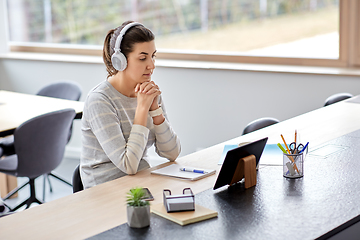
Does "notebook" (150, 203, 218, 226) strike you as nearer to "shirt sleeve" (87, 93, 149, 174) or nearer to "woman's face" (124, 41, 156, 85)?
"shirt sleeve" (87, 93, 149, 174)

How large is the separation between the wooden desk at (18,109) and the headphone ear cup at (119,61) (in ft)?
3.62

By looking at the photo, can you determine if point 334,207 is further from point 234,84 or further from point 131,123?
point 234,84

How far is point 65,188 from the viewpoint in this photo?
373 centimetres

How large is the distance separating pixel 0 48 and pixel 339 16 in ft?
11.2

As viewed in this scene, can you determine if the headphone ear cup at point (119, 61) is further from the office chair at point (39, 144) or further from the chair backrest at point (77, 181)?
the office chair at point (39, 144)

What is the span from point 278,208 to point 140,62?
0.85 m

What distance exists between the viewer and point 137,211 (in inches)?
48.9

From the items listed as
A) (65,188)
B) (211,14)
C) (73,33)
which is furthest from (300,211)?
(73,33)

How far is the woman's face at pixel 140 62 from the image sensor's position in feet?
6.25

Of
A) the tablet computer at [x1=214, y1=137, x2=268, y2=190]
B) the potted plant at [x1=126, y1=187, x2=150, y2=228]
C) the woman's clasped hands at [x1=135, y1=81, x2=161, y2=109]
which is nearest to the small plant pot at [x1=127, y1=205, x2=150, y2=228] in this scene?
the potted plant at [x1=126, y1=187, x2=150, y2=228]

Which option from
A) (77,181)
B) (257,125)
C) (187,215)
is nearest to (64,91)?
(257,125)

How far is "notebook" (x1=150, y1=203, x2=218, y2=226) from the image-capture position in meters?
1.28

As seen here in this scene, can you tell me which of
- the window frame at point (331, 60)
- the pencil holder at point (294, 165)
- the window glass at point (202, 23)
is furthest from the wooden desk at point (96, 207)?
the window glass at point (202, 23)

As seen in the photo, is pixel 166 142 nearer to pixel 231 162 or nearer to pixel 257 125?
pixel 231 162
